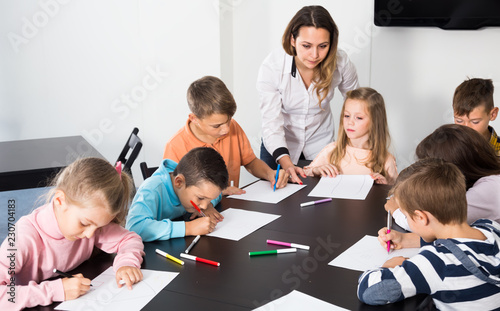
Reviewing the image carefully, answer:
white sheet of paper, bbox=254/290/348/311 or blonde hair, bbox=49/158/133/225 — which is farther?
blonde hair, bbox=49/158/133/225

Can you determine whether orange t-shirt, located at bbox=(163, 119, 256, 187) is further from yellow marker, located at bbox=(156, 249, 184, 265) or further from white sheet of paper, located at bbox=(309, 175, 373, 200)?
yellow marker, located at bbox=(156, 249, 184, 265)

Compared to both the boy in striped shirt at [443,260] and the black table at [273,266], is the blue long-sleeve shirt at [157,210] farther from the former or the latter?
the boy in striped shirt at [443,260]

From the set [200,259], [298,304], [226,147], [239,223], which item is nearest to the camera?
[298,304]

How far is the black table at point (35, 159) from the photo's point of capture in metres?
2.59

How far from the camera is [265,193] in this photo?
2.20m

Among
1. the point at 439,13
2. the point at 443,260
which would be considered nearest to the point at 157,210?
the point at 443,260

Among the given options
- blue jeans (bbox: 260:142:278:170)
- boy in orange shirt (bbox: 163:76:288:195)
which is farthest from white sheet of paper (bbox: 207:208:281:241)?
blue jeans (bbox: 260:142:278:170)

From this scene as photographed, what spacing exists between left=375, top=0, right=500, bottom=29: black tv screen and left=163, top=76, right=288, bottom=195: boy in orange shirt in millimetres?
1485

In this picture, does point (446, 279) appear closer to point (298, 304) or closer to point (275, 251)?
point (298, 304)

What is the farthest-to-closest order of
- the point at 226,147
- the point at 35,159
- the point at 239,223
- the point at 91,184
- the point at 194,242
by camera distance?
the point at 35,159
the point at 226,147
the point at 239,223
the point at 194,242
the point at 91,184

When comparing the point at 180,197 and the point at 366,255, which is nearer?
the point at 366,255

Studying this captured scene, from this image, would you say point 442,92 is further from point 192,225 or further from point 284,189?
point 192,225

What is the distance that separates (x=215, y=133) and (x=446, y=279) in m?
1.25

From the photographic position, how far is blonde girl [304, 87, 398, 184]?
2.46m
